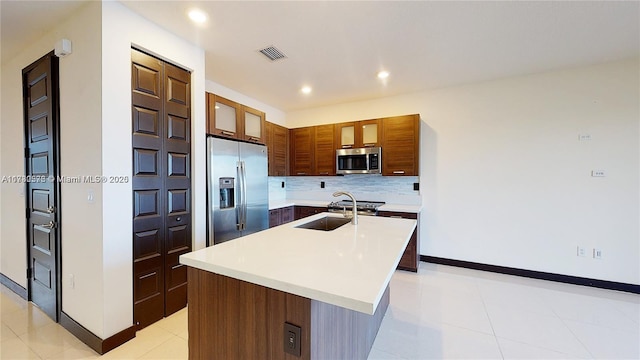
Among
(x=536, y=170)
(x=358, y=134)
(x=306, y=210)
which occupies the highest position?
(x=358, y=134)

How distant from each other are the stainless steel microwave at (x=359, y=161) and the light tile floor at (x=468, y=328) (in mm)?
1689

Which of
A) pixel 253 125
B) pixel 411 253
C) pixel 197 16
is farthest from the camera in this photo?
pixel 253 125

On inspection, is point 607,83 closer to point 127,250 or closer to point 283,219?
point 283,219

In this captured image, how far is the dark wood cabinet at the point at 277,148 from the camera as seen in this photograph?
3.99 m

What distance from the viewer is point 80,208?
6.33 feet

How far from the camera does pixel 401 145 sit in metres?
3.62

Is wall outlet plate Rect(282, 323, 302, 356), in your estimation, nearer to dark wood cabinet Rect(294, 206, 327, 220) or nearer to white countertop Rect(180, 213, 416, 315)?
white countertop Rect(180, 213, 416, 315)

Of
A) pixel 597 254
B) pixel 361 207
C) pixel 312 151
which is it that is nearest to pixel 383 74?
pixel 312 151

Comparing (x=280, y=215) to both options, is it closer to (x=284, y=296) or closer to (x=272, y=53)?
(x=272, y=53)

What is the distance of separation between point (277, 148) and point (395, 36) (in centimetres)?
252

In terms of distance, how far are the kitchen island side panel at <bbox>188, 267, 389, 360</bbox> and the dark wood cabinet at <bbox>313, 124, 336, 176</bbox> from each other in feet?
9.47

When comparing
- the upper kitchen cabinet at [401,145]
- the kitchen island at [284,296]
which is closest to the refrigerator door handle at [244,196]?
the kitchen island at [284,296]

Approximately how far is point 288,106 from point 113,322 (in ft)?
12.4

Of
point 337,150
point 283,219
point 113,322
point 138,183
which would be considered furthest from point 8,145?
→ point 337,150
